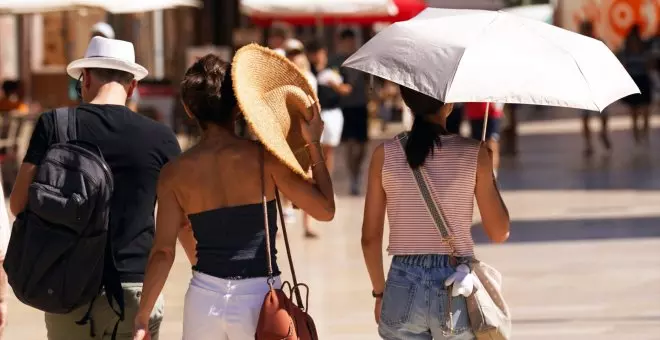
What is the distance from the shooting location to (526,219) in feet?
47.9

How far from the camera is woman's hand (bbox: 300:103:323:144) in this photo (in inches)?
202

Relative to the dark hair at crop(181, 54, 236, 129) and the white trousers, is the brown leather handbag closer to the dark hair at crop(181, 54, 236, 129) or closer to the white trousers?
the white trousers

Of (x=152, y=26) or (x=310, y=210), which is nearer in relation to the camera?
(x=310, y=210)

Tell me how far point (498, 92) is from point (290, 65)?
711 millimetres

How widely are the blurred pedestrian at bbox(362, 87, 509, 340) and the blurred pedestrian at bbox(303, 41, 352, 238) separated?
346 inches

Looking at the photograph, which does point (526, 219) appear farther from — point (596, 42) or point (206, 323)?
point (206, 323)

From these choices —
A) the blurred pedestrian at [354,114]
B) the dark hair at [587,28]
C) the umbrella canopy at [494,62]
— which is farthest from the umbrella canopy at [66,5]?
the umbrella canopy at [494,62]

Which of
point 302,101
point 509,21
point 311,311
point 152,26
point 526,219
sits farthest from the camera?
point 152,26

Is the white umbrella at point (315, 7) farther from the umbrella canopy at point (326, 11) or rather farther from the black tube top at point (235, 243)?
the black tube top at point (235, 243)

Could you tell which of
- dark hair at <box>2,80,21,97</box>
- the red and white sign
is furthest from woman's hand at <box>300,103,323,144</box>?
the red and white sign

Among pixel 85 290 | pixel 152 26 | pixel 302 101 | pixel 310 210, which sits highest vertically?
pixel 302 101

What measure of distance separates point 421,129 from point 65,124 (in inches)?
50.0

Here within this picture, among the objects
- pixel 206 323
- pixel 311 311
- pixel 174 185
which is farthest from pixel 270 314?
pixel 311 311

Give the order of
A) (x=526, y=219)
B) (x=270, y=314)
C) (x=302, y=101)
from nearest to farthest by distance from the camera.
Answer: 1. (x=270, y=314)
2. (x=302, y=101)
3. (x=526, y=219)
